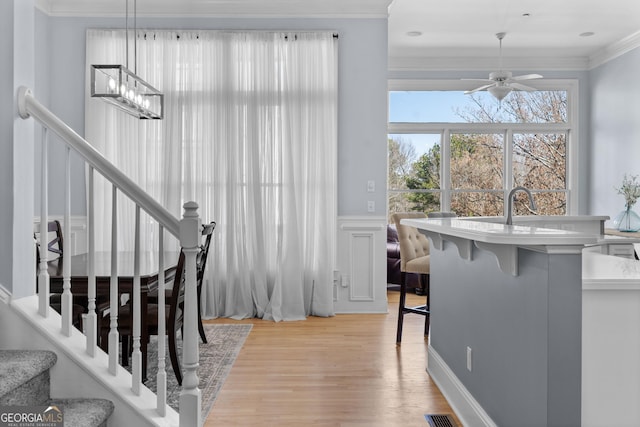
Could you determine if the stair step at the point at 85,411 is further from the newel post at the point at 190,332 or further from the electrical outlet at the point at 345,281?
the electrical outlet at the point at 345,281

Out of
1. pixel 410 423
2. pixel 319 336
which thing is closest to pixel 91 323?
pixel 410 423

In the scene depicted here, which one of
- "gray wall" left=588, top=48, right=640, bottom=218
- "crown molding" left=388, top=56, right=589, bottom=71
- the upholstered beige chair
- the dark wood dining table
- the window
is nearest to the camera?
the dark wood dining table

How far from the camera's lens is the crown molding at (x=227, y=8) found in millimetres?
4828

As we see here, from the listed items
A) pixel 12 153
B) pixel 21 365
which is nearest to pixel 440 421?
pixel 21 365

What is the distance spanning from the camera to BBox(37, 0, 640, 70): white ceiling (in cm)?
488

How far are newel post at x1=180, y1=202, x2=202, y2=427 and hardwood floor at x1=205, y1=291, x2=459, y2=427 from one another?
22.9 inches

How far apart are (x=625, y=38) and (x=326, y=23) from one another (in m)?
3.61

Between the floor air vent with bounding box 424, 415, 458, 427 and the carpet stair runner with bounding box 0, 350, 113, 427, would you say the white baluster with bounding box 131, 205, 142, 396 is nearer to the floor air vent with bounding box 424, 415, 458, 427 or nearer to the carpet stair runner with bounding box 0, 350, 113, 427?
the carpet stair runner with bounding box 0, 350, 113, 427

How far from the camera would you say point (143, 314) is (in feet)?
9.25

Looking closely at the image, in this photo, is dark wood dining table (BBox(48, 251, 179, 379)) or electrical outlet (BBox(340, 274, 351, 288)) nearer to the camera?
dark wood dining table (BBox(48, 251, 179, 379))

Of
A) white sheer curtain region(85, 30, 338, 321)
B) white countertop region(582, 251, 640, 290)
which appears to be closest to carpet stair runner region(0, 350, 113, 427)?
white countertop region(582, 251, 640, 290)

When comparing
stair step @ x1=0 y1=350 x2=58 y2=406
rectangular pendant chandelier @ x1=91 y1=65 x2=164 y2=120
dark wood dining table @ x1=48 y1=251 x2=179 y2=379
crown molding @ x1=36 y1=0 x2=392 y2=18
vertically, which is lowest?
stair step @ x1=0 y1=350 x2=58 y2=406

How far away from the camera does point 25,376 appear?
1768 mm

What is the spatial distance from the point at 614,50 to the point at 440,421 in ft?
18.2
